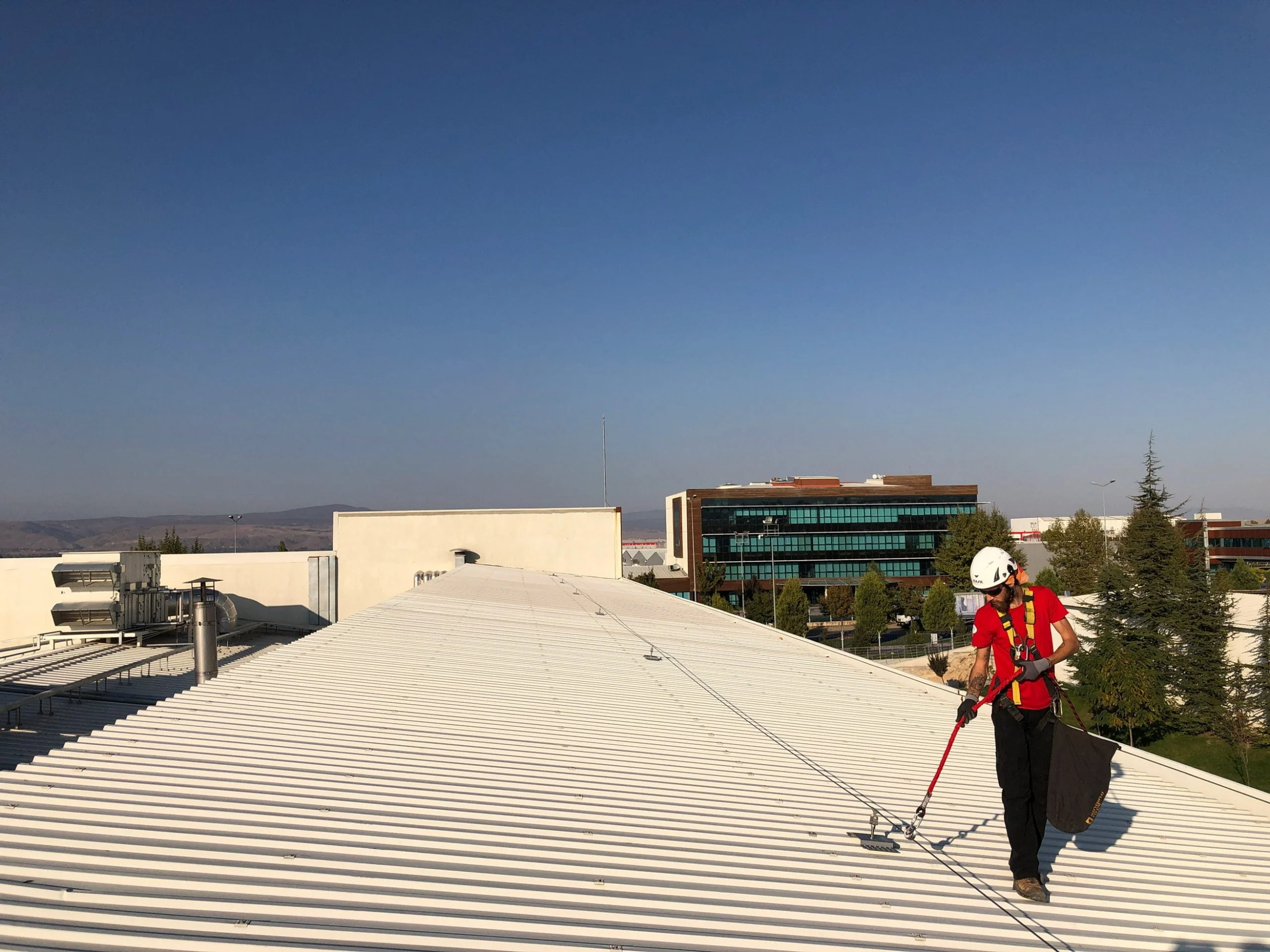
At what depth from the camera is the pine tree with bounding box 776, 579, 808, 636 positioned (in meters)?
48.2

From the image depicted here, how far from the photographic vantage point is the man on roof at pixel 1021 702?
4371 millimetres

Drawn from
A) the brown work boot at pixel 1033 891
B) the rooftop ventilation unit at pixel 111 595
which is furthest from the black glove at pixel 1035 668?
the rooftop ventilation unit at pixel 111 595

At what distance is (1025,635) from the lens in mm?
4406

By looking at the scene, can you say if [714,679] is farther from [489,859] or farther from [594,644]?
→ [489,859]

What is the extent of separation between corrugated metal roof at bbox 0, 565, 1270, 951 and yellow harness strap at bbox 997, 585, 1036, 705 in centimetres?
107

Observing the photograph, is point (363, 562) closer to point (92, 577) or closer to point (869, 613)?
point (92, 577)

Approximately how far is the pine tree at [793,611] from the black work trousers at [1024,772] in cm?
4390

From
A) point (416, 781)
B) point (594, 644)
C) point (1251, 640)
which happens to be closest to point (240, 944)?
point (416, 781)

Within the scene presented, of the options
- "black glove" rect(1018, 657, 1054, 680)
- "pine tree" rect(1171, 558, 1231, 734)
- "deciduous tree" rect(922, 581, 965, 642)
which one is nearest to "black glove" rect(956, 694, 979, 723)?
"black glove" rect(1018, 657, 1054, 680)

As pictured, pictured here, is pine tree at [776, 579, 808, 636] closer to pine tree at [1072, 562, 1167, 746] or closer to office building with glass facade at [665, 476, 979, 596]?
pine tree at [1072, 562, 1167, 746]

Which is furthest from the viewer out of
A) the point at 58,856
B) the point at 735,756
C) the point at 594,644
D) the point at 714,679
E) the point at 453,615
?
the point at 453,615

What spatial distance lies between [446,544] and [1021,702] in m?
30.9

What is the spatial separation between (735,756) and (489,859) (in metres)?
3.16

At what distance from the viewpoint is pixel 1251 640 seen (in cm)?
3344
